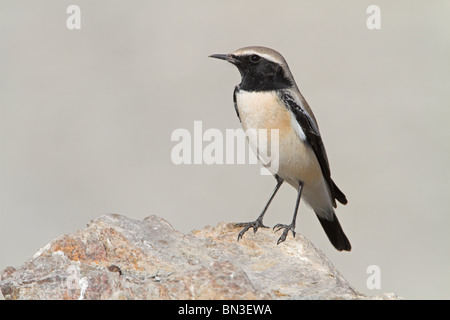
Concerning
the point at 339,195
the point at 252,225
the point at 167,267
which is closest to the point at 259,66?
the point at 252,225

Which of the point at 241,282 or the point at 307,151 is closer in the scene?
the point at 241,282

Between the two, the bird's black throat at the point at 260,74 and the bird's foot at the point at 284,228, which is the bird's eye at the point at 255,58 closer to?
the bird's black throat at the point at 260,74

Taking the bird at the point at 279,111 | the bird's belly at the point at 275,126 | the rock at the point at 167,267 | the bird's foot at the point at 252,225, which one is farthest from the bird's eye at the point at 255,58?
the rock at the point at 167,267

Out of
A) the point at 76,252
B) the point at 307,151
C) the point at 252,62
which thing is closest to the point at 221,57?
the point at 252,62

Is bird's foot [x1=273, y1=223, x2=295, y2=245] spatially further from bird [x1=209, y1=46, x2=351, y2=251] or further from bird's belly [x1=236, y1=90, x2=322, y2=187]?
bird's belly [x1=236, y1=90, x2=322, y2=187]

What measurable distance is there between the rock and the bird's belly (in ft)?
2.68

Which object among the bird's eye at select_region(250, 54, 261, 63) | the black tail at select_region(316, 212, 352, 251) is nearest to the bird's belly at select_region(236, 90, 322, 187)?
the bird's eye at select_region(250, 54, 261, 63)

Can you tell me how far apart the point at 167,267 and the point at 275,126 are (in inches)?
86.5

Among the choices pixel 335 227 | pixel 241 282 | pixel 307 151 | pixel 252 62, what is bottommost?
pixel 335 227

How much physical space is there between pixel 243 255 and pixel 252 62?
2.10 metres

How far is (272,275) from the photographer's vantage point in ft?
18.2

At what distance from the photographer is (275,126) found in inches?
270

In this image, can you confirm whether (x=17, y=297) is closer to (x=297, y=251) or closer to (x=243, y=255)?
(x=243, y=255)

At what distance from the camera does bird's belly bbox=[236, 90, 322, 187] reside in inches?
269
